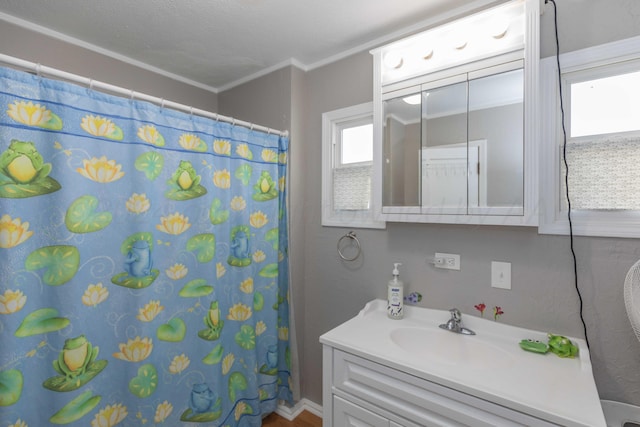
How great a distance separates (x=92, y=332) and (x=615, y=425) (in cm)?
201

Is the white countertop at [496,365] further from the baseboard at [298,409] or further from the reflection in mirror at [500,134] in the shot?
the baseboard at [298,409]

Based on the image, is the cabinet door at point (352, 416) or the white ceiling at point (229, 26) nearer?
the cabinet door at point (352, 416)

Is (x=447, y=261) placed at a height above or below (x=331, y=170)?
below

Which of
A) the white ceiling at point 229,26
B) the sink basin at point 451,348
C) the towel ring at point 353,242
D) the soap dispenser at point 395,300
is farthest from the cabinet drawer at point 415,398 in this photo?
the white ceiling at point 229,26

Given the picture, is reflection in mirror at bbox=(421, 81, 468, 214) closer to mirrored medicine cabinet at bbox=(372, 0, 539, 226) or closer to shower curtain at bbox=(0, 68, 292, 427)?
mirrored medicine cabinet at bbox=(372, 0, 539, 226)

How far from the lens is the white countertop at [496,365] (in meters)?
0.90

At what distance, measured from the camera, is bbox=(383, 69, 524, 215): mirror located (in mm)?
1308

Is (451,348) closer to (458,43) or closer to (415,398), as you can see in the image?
(415,398)

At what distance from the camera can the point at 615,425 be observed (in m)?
1.12

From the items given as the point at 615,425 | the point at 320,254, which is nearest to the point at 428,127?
the point at 320,254

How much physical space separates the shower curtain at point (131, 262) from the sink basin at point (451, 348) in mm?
876

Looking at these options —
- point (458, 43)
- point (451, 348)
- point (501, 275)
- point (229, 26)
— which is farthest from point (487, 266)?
point (229, 26)

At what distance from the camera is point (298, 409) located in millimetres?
2039

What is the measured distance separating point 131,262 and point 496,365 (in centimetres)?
158
